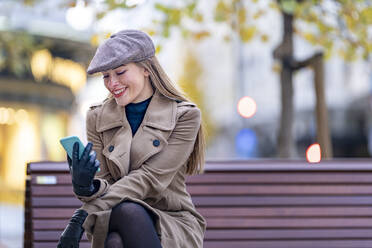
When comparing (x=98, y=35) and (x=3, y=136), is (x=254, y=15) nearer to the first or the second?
(x=98, y=35)

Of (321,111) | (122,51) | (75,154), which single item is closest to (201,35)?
(321,111)

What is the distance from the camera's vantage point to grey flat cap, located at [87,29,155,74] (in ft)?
9.95

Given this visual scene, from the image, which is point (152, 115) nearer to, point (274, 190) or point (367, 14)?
point (274, 190)

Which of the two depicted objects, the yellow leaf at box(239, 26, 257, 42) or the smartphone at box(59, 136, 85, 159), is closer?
the smartphone at box(59, 136, 85, 159)

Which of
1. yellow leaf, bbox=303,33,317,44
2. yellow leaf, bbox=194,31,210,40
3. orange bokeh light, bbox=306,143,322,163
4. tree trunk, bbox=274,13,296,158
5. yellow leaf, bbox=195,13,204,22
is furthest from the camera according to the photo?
yellow leaf, bbox=303,33,317,44

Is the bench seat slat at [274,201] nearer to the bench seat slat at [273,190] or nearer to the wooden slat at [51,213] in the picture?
the bench seat slat at [273,190]

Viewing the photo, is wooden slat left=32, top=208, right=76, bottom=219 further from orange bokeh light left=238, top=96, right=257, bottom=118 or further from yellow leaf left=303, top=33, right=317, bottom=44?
orange bokeh light left=238, top=96, right=257, bottom=118

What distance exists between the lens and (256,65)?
4084 cm

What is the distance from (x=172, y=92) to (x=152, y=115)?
19 centimetres

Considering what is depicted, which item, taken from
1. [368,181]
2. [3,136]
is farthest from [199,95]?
[368,181]

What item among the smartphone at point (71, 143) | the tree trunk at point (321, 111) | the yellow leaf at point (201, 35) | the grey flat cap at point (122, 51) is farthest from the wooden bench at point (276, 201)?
the yellow leaf at point (201, 35)

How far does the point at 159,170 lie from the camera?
10.1 ft

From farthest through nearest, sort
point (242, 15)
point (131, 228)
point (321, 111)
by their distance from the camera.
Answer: point (242, 15)
point (321, 111)
point (131, 228)

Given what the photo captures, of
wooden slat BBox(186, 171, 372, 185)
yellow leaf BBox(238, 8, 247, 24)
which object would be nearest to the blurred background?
yellow leaf BBox(238, 8, 247, 24)
